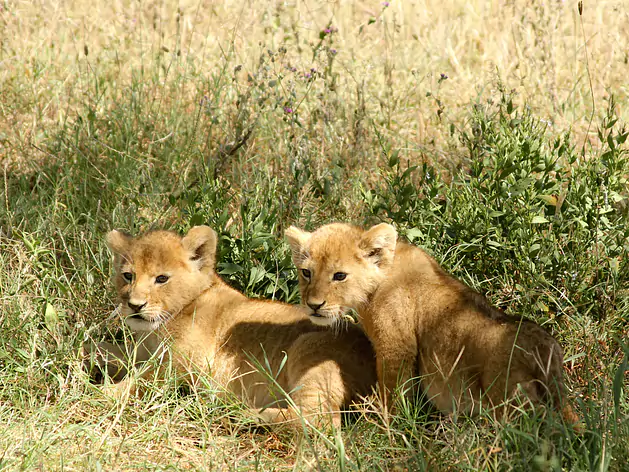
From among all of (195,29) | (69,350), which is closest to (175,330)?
(69,350)

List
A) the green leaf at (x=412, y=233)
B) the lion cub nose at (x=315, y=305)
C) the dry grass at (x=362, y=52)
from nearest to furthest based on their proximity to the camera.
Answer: the lion cub nose at (x=315, y=305), the green leaf at (x=412, y=233), the dry grass at (x=362, y=52)

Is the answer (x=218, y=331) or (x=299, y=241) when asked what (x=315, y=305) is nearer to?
(x=299, y=241)

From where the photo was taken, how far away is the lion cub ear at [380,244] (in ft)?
15.7

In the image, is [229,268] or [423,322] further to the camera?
[229,268]

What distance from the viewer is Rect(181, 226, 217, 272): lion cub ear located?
5316mm

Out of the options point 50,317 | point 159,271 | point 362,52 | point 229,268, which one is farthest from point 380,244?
point 362,52

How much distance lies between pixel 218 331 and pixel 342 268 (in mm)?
1019

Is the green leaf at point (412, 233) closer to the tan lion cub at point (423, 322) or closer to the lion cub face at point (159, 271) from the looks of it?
the tan lion cub at point (423, 322)

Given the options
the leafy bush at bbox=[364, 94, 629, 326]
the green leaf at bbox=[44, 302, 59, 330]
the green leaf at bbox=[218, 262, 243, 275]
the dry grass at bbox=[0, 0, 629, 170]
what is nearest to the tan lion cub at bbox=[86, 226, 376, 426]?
the green leaf at bbox=[218, 262, 243, 275]

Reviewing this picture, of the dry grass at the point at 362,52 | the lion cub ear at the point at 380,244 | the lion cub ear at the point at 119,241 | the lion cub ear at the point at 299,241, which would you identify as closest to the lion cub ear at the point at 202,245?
the lion cub ear at the point at 119,241

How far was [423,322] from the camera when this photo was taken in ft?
15.0

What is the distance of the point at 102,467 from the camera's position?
408 cm

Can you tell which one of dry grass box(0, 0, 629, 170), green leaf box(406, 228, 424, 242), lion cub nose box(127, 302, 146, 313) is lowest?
lion cub nose box(127, 302, 146, 313)

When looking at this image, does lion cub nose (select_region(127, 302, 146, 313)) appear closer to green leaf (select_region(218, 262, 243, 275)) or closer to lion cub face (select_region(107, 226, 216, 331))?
lion cub face (select_region(107, 226, 216, 331))
